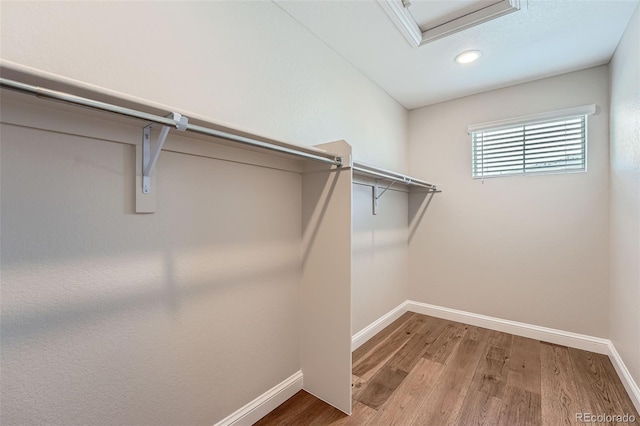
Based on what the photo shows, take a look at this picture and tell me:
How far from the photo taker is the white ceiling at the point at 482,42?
1.62 m

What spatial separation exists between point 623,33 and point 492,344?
2365 millimetres

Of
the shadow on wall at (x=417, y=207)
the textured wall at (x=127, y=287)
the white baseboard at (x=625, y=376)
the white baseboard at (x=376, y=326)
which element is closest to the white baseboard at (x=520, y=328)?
the white baseboard at (x=625, y=376)

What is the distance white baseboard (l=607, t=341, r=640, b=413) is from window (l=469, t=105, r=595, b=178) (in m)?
1.39

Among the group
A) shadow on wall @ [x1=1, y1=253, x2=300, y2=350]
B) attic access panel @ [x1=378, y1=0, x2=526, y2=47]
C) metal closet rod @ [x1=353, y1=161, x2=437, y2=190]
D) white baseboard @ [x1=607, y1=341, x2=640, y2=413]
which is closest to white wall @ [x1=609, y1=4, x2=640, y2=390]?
white baseboard @ [x1=607, y1=341, x2=640, y2=413]

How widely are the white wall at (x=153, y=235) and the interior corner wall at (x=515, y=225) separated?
1798mm

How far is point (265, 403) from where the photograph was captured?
149 cm

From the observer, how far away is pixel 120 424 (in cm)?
100

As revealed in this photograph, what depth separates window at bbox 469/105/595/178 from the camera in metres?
2.29

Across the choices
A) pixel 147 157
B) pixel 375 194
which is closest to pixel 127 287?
pixel 147 157

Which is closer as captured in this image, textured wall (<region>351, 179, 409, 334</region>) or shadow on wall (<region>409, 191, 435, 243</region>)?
textured wall (<region>351, 179, 409, 334</region>)

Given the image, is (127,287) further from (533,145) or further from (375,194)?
(533,145)

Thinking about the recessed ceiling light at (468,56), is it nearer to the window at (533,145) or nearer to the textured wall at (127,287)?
the window at (533,145)

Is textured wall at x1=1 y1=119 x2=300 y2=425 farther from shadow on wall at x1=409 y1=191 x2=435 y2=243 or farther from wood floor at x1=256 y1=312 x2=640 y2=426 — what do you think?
shadow on wall at x1=409 y1=191 x2=435 y2=243

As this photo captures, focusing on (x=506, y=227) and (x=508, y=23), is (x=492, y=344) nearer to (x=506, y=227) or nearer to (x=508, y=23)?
(x=506, y=227)
